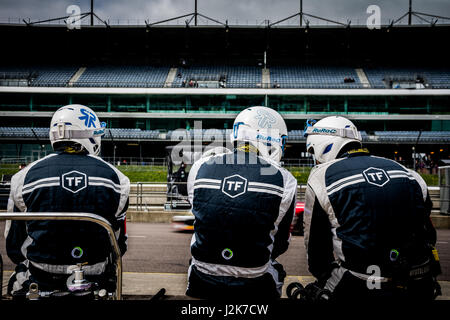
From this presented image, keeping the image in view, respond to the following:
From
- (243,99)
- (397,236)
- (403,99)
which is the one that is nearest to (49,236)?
(397,236)

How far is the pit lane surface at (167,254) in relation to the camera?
226 inches

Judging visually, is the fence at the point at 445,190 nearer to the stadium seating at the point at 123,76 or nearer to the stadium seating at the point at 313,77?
the stadium seating at the point at 313,77

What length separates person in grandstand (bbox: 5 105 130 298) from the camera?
219 cm

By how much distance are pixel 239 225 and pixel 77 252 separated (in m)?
1.06

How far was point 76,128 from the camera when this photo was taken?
9.16 feet

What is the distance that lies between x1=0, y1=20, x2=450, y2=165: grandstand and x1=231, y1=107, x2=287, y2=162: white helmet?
3053 centimetres

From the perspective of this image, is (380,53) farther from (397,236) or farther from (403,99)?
(397,236)

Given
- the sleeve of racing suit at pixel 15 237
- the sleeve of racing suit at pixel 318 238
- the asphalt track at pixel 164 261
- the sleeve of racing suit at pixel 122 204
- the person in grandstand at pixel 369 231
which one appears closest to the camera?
the person in grandstand at pixel 369 231

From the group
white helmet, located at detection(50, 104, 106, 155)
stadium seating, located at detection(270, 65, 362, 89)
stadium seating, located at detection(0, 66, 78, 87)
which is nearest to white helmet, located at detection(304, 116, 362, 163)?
white helmet, located at detection(50, 104, 106, 155)

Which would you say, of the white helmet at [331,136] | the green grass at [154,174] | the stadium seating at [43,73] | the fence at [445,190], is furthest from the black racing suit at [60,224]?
the stadium seating at [43,73]

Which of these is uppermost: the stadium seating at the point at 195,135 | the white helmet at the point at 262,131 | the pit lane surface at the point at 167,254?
the stadium seating at the point at 195,135

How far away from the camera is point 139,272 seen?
5461 mm

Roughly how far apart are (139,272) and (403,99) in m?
35.6

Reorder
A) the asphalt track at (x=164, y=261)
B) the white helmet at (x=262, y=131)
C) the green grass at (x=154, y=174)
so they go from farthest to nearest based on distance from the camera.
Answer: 1. the green grass at (x=154, y=174)
2. the asphalt track at (x=164, y=261)
3. the white helmet at (x=262, y=131)
